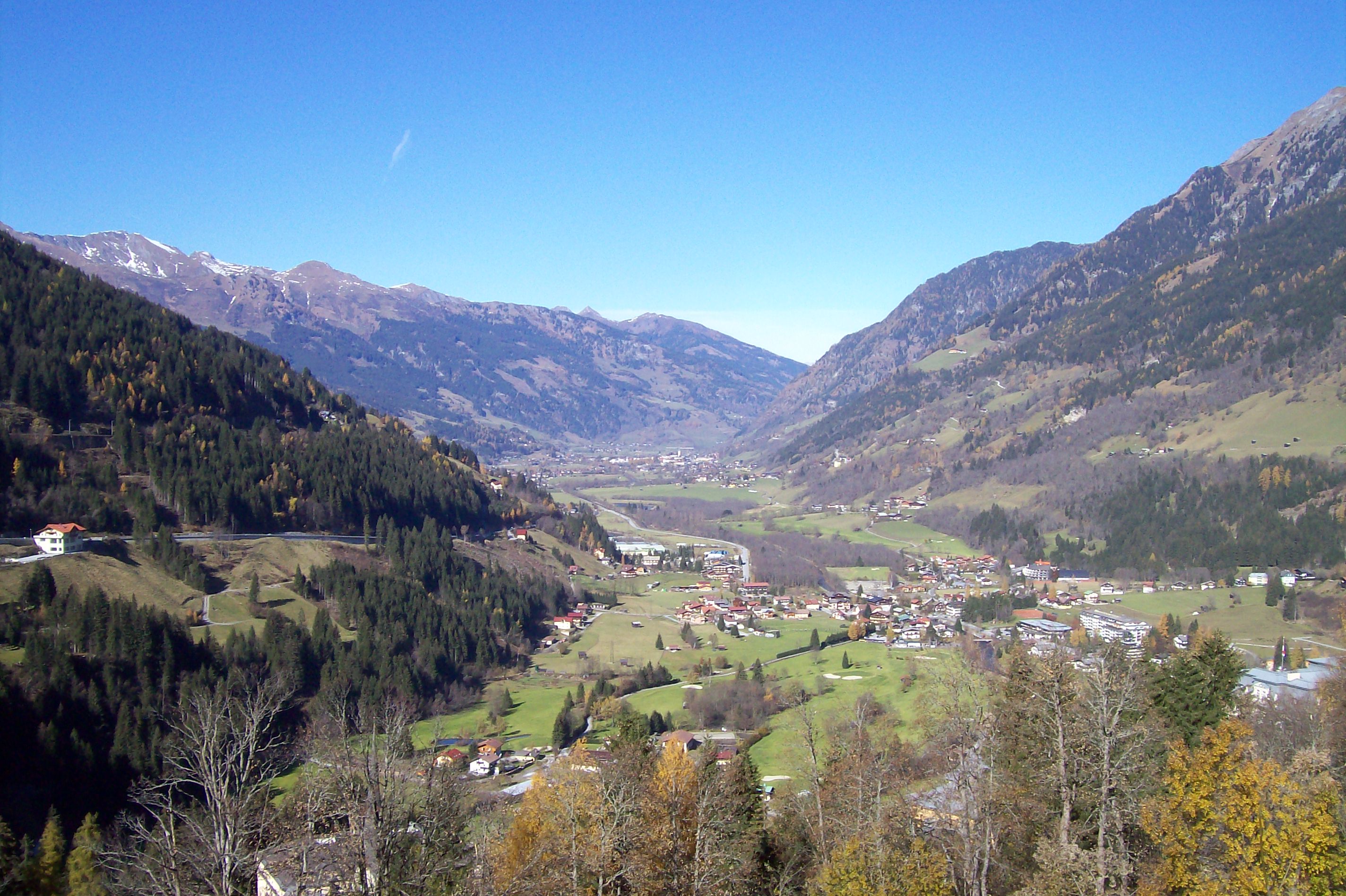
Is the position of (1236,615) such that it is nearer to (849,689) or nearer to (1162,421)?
(849,689)

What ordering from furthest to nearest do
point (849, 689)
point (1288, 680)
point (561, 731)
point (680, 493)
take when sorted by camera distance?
A: point (680, 493) < point (849, 689) < point (561, 731) < point (1288, 680)

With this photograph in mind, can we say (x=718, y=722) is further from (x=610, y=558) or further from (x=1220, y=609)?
(x=610, y=558)

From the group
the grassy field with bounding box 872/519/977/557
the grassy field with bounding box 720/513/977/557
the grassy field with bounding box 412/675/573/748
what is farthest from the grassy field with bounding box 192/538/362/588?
the grassy field with bounding box 872/519/977/557

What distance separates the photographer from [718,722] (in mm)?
46781

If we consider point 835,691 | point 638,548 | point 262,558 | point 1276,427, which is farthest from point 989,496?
point 262,558

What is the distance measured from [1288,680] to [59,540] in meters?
66.5

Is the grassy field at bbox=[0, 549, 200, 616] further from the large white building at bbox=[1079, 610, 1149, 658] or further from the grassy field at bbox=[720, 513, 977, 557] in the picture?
the grassy field at bbox=[720, 513, 977, 557]

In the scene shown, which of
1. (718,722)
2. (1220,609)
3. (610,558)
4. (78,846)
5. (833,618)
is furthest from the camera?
(610,558)

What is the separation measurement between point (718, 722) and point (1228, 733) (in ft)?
97.9

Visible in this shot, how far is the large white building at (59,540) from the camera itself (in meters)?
50.3

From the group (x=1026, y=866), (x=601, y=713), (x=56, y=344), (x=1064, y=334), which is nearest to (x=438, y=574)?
(x=601, y=713)

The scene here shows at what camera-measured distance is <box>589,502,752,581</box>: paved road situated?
9719 centimetres

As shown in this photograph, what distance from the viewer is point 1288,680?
41938 mm

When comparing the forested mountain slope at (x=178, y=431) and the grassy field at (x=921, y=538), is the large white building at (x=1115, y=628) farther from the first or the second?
the forested mountain slope at (x=178, y=431)
